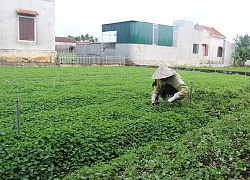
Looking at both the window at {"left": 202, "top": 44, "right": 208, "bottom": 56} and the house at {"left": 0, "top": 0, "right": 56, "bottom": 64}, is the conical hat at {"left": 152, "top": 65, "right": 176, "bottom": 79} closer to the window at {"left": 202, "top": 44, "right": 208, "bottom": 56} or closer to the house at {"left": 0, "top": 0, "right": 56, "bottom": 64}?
the house at {"left": 0, "top": 0, "right": 56, "bottom": 64}

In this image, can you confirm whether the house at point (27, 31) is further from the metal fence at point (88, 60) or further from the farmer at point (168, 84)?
the farmer at point (168, 84)

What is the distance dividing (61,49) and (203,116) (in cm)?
4910

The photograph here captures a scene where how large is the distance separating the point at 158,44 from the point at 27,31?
52.4ft

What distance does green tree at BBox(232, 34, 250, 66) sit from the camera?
42841mm

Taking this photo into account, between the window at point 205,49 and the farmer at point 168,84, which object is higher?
the window at point 205,49

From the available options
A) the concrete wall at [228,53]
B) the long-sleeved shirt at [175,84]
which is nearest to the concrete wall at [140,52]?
the concrete wall at [228,53]

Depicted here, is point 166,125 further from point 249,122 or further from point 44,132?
point 44,132

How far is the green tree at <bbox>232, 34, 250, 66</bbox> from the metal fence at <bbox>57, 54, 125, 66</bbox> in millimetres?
21093

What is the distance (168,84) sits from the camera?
8750mm

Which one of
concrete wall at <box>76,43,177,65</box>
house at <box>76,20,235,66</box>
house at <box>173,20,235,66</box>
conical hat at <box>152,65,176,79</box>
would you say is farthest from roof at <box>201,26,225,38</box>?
conical hat at <box>152,65,176,79</box>

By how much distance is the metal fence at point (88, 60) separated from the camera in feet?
86.7

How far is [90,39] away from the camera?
248 feet

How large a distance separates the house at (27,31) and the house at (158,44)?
29.8 feet

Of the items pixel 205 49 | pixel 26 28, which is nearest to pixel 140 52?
pixel 26 28
